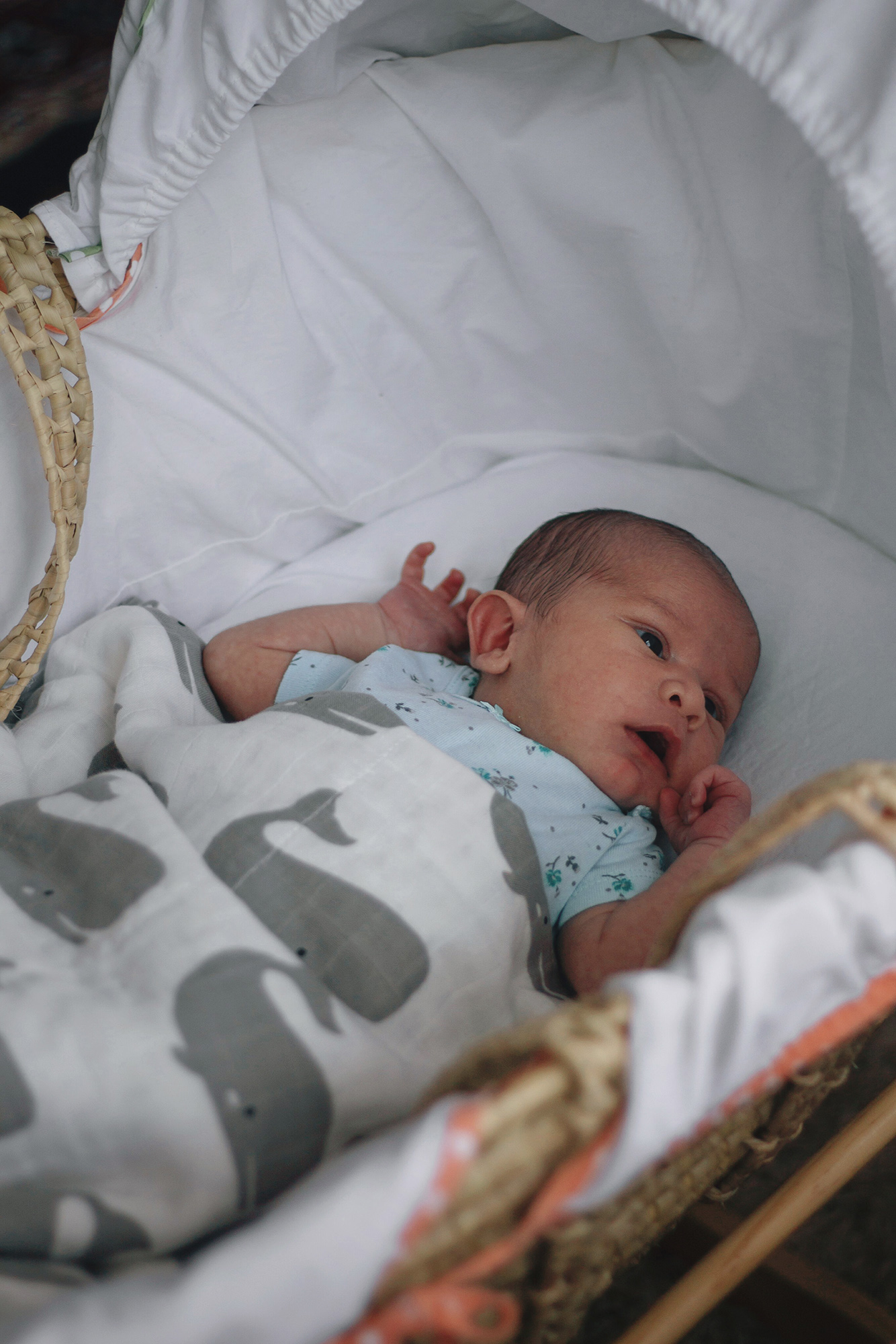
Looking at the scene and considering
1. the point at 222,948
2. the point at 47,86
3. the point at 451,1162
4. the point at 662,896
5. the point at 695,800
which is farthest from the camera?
the point at 47,86

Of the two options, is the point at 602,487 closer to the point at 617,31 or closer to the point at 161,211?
the point at 617,31

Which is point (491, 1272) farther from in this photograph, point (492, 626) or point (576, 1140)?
point (492, 626)

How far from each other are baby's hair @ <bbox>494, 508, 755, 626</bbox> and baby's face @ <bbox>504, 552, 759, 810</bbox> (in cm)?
2

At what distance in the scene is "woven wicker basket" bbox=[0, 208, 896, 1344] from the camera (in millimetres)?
365

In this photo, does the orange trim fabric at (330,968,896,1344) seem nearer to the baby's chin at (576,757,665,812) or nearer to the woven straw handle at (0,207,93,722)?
the baby's chin at (576,757,665,812)

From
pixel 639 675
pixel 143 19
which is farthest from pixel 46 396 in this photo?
pixel 639 675

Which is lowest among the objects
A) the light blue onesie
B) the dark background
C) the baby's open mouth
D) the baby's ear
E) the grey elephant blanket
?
the grey elephant blanket

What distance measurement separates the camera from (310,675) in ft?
3.37

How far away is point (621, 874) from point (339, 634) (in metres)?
0.43

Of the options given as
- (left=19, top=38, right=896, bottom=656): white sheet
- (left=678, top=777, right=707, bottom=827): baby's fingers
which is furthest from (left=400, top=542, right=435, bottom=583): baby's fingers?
(left=678, top=777, right=707, bottom=827): baby's fingers

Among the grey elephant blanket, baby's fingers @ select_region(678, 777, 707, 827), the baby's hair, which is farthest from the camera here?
the baby's hair

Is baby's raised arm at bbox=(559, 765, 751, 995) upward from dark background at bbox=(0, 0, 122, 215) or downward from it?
downward

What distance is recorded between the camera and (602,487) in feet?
4.04

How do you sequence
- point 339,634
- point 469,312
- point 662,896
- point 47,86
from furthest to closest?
point 469,312 → point 339,634 → point 47,86 → point 662,896
